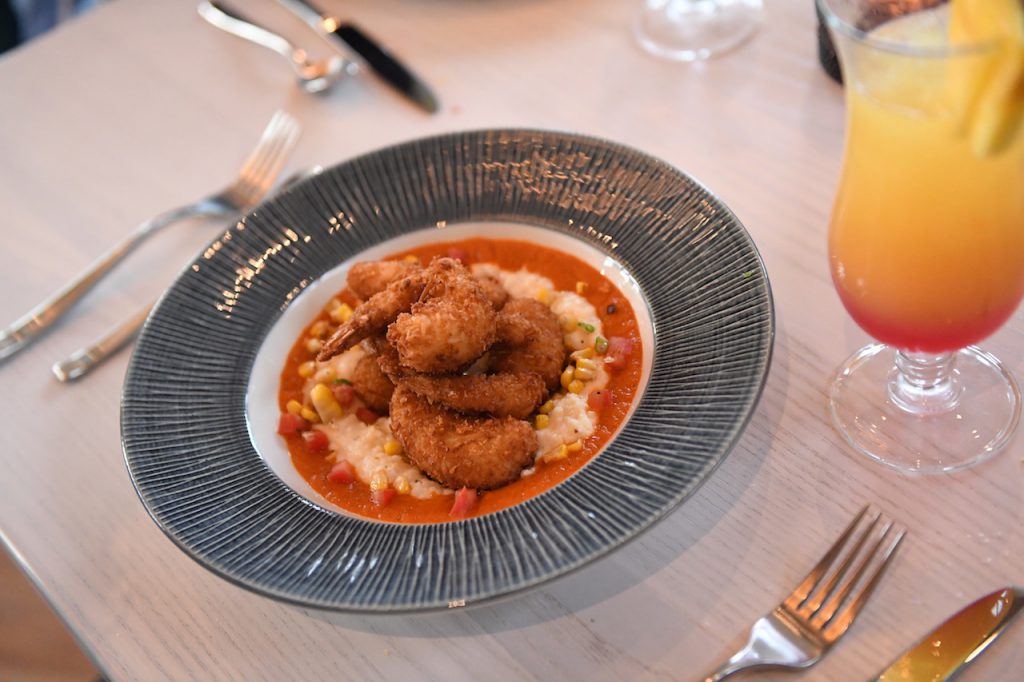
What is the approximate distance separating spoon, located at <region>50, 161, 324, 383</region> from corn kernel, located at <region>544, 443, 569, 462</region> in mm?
1168

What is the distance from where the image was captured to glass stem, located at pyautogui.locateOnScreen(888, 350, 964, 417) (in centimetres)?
196

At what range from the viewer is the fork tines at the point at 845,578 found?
164cm

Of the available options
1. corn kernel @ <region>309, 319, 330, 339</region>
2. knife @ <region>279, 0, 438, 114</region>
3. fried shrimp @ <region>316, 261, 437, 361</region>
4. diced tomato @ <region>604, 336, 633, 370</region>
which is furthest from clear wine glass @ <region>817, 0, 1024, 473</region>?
knife @ <region>279, 0, 438, 114</region>

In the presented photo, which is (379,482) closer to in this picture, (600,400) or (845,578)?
(600,400)

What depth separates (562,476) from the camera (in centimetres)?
196

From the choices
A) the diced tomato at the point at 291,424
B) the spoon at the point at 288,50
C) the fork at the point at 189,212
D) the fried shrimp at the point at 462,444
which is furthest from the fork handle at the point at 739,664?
the spoon at the point at 288,50

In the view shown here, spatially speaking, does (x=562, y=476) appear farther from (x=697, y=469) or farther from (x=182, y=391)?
(x=182, y=391)

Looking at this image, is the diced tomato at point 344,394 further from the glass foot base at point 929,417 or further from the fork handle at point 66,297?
the glass foot base at point 929,417

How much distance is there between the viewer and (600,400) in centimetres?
210

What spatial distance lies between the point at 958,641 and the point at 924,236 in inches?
28.1

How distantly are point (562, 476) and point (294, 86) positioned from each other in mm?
2247

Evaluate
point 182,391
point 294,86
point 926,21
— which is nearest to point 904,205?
point 926,21

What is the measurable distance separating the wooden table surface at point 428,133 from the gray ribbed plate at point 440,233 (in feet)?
0.63

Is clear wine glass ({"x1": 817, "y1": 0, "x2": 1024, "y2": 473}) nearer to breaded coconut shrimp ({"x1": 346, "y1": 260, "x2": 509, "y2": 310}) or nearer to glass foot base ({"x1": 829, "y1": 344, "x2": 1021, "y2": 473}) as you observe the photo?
glass foot base ({"x1": 829, "y1": 344, "x2": 1021, "y2": 473})
